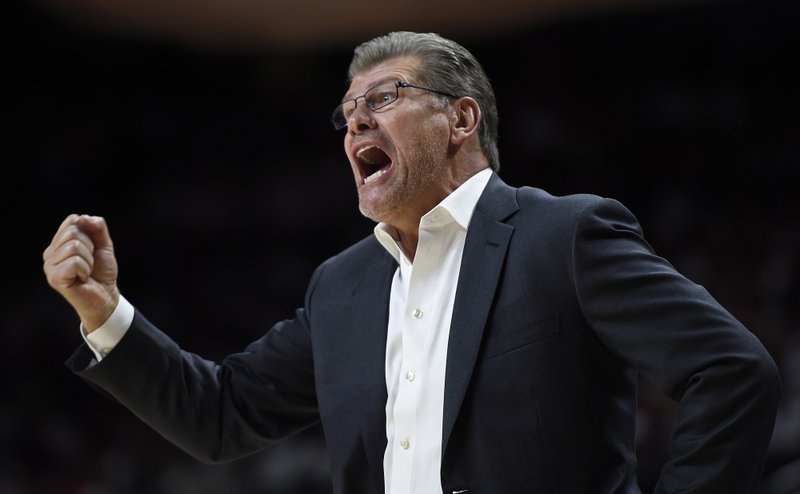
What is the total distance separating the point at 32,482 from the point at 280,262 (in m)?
1.84

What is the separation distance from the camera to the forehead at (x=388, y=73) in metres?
2.08

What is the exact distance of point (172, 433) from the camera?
2.16 metres

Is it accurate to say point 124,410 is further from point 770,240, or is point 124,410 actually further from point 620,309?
point 620,309

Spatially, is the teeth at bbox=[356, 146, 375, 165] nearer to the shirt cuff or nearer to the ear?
the ear

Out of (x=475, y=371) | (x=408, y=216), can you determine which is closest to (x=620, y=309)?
(x=475, y=371)

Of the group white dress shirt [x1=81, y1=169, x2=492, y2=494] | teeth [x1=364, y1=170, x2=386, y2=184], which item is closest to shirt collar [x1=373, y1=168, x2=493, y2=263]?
white dress shirt [x1=81, y1=169, x2=492, y2=494]

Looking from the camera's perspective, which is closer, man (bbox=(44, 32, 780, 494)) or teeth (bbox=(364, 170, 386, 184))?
man (bbox=(44, 32, 780, 494))

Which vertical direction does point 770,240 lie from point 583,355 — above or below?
below

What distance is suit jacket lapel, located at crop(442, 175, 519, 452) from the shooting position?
5.82 ft

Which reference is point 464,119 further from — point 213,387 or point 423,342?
point 213,387

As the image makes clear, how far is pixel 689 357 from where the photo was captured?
1.61 m

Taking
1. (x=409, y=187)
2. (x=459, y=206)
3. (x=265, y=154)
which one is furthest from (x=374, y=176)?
(x=265, y=154)

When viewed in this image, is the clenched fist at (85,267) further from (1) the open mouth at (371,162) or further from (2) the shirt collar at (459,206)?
(2) the shirt collar at (459,206)

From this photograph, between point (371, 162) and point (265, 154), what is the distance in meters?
4.99
